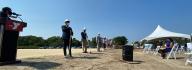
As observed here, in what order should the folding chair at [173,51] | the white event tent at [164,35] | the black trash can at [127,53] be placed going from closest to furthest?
1. the black trash can at [127,53]
2. the folding chair at [173,51]
3. the white event tent at [164,35]

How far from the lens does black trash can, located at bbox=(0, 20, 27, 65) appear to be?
12.3m

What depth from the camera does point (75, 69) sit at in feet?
40.5

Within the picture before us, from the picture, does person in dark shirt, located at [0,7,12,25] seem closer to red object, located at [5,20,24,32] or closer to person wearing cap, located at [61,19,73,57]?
red object, located at [5,20,24,32]

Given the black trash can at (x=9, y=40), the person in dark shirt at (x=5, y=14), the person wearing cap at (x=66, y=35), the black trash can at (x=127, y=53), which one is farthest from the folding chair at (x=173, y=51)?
the person in dark shirt at (x=5, y=14)

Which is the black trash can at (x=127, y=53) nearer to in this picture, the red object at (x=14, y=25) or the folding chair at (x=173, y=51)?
the folding chair at (x=173, y=51)

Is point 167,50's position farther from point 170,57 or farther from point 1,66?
point 1,66

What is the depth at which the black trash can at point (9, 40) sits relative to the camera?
40.3ft

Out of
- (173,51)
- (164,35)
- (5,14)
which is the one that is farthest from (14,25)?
(164,35)

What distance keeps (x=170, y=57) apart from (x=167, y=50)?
73 centimetres

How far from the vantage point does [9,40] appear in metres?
12.7

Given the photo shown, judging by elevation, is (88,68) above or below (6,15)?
below

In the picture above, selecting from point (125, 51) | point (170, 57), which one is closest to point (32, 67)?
point (125, 51)

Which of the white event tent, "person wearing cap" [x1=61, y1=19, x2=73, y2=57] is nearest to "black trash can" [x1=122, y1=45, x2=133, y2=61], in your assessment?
"person wearing cap" [x1=61, y1=19, x2=73, y2=57]

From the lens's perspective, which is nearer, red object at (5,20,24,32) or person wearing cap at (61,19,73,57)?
red object at (5,20,24,32)
